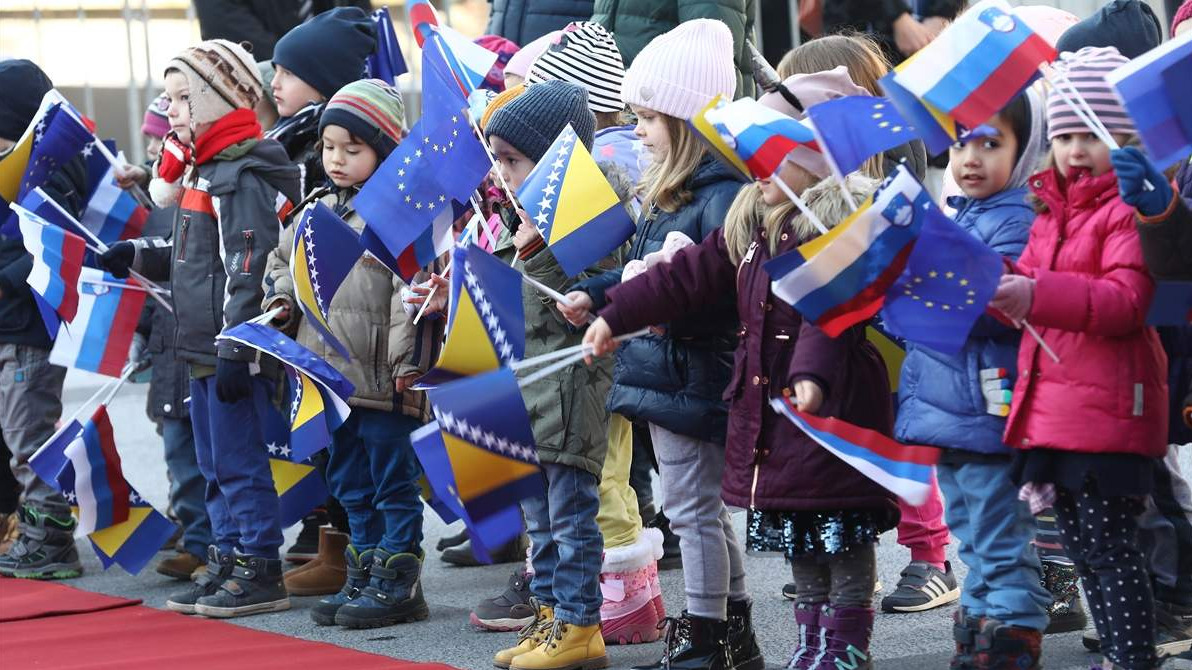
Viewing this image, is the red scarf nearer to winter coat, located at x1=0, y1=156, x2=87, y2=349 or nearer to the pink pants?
winter coat, located at x1=0, y1=156, x2=87, y2=349

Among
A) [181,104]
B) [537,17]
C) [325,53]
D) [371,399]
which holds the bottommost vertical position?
[371,399]

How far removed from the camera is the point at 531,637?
4.61m

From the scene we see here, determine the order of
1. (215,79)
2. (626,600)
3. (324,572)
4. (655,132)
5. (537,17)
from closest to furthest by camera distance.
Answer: (655,132) → (626,600) → (215,79) → (324,572) → (537,17)

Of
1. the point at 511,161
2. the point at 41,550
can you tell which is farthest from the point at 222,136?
the point at 41,550

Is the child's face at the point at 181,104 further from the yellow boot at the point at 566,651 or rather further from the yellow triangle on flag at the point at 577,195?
the yellow boot at the point at 566,651

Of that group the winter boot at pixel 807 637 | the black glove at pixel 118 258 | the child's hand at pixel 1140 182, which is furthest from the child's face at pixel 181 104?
the child's hand at pixel 1140 182

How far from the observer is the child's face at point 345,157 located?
532cm

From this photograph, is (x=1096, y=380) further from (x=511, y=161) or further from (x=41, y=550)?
(x=41, y=550)

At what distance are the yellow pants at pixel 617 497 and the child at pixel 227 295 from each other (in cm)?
123

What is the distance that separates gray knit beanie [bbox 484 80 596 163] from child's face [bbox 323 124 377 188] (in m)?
0.72

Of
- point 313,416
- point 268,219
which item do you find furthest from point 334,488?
point 268,219

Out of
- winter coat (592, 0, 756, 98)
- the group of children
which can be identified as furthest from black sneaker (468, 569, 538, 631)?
winter coat (592, 0, 756, 98)

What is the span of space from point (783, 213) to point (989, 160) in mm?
476

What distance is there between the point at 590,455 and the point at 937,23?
2545 mm
